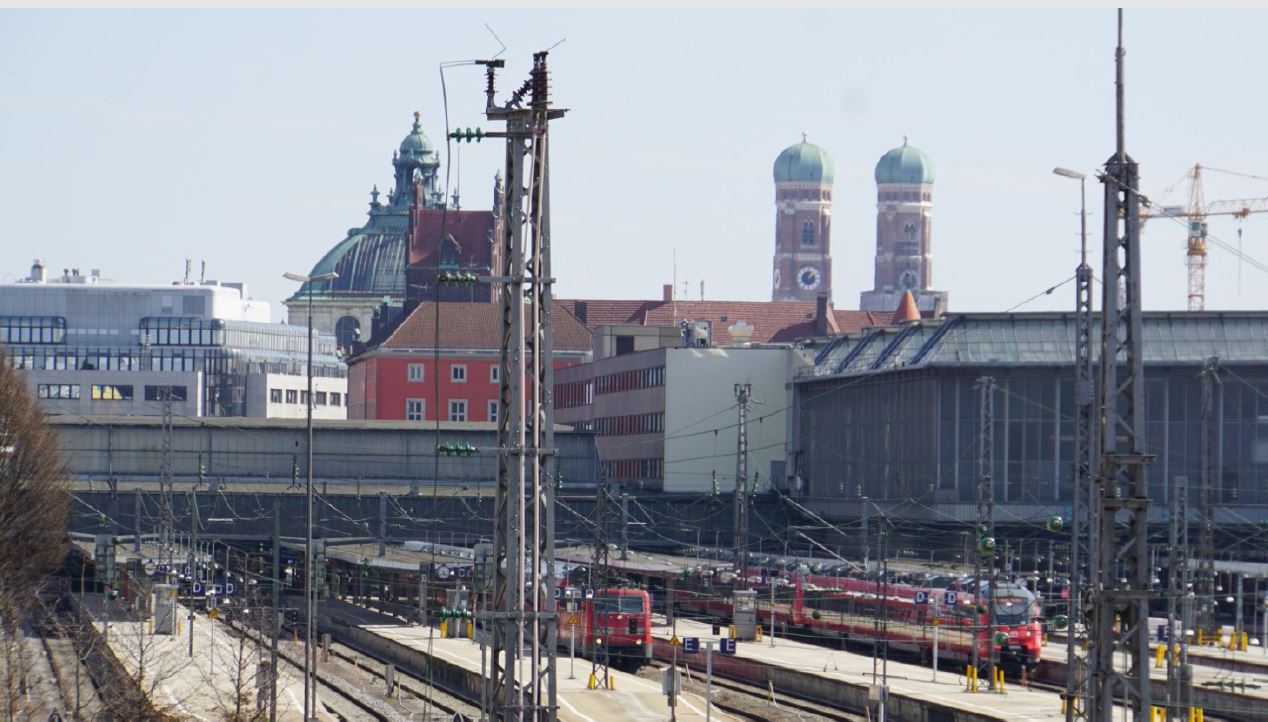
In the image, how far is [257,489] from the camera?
116m

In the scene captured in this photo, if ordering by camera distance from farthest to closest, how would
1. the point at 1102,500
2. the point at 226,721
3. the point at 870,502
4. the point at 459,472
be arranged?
1. the point at 459,472
2. the point at 870,502
3. the point at 226,721
4. the point at 1102,500

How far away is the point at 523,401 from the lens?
29.0m

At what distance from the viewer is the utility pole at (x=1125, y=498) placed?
90.4ft

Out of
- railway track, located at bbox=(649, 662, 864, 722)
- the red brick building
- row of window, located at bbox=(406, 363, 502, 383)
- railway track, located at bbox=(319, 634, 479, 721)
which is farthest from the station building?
row of window, located at bbox=(406, 363, 502, 383)

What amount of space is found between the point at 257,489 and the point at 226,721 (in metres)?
64.8

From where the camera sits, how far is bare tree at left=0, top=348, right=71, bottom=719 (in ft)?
260

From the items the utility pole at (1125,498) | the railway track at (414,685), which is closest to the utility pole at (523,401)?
the utility pole at (1125,498)

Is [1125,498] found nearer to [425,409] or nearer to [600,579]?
[600,579]

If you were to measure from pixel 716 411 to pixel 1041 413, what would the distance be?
3530 cm

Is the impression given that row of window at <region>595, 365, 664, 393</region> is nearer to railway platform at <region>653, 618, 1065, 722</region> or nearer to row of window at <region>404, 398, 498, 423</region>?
row of window at <region>404, 398, 498, 423</region>

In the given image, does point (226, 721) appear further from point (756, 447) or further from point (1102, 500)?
point (756, 447)

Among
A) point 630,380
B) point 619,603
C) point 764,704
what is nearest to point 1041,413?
point 619,603

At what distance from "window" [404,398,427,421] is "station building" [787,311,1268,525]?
76.0m

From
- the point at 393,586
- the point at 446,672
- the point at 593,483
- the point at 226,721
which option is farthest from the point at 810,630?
the point at 593,483
